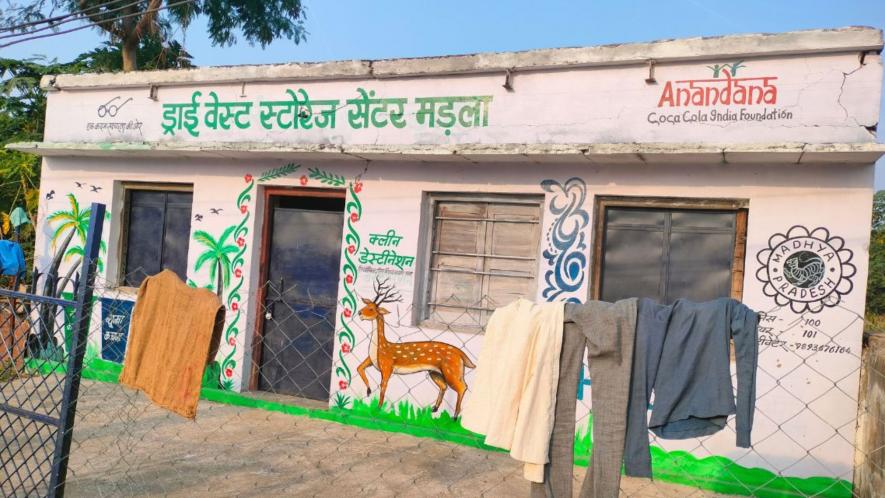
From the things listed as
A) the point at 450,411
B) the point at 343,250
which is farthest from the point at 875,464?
the point at 343,250

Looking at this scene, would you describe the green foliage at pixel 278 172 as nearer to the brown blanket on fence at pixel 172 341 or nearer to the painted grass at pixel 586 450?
the painted grass at pixel 586 450

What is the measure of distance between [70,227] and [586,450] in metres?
6.69

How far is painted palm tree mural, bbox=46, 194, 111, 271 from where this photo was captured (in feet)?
29.2

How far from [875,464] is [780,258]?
5.55 feet

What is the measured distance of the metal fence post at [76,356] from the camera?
139 inches

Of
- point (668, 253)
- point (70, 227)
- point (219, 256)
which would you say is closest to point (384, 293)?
point (219, 256)

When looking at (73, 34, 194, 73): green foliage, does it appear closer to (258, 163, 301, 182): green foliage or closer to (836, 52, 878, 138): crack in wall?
(258, 163, 301, 182): green foliage

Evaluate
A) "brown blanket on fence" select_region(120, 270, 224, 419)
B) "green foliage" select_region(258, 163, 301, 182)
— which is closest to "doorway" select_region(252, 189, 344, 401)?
"green foliage" select_region(258, 163, 301, 182)

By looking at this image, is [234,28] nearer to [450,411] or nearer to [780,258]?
[450,411]

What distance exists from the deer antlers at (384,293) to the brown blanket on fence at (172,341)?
3.34 m

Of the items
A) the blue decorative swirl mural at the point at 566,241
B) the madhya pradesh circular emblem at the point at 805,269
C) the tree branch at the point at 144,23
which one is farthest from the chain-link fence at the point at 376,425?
the tree branch at the point at 144,23

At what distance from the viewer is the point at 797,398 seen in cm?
547

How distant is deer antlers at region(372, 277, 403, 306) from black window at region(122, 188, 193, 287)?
2532 millimetres

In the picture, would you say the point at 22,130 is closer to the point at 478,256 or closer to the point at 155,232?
the point at 155,232
